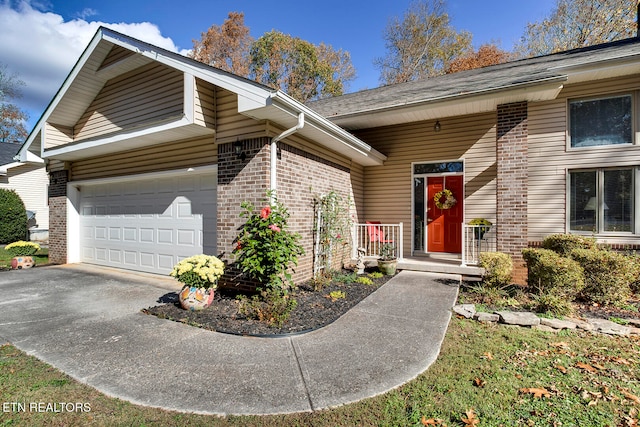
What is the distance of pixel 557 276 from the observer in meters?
5.16

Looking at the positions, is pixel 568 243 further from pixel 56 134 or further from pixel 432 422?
pixel 56 134

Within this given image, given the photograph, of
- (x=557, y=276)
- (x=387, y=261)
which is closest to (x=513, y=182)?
(x=557, y=276)

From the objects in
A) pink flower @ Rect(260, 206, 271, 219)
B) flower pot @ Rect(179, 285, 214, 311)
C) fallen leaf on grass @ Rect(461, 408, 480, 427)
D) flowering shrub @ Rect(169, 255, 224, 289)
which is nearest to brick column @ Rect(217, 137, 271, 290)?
pink flower @ Rect(260, 206, 271, 219)

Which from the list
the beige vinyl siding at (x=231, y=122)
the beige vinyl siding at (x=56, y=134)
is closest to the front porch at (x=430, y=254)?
the beige vinyl siding at (x=231, y=122)

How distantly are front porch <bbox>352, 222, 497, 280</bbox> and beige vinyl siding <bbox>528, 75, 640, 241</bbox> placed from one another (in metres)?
1.08

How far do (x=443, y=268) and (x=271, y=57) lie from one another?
19571 millimetres

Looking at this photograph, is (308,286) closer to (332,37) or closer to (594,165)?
(594,165)

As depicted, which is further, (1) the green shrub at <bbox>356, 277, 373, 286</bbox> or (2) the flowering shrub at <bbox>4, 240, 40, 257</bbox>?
(2) the flowering shrub at <bbox>4, 240, 40, 257</bbox>

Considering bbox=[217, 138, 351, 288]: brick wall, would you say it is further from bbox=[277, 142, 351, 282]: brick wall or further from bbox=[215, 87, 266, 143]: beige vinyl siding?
bbox=[215, 87, 266, 143]: beige vinyl siding

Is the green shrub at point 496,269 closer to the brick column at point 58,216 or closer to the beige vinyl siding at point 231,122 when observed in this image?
the beige vinyl siding at point 231,122

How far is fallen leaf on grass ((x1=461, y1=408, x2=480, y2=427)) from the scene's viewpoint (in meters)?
2.23

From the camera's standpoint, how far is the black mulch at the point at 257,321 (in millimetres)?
4062

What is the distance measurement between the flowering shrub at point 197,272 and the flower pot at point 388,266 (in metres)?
3.86

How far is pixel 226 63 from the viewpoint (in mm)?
20969
